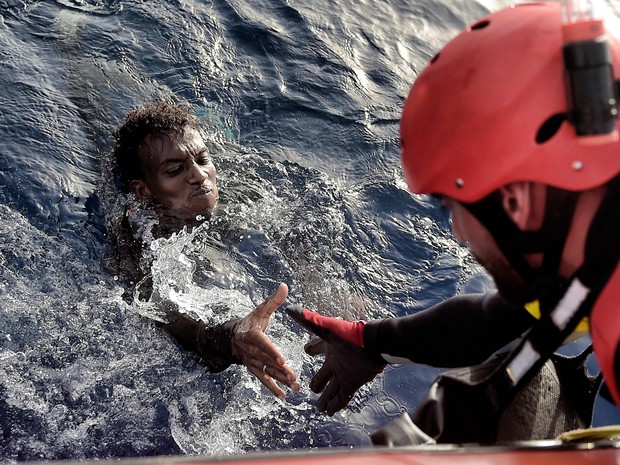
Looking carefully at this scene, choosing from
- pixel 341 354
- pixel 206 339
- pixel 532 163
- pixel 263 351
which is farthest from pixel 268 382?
pixel 532 163

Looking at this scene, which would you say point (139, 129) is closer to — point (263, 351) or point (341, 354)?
point (263, 351)

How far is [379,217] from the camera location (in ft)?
16.4

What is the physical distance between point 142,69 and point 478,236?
4.53 meters

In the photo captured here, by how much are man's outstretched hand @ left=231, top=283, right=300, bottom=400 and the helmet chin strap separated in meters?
1.25

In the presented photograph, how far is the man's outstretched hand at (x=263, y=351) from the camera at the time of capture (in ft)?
10.1

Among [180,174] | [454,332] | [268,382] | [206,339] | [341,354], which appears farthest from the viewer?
[180,174]

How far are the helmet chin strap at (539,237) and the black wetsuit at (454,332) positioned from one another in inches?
24.3

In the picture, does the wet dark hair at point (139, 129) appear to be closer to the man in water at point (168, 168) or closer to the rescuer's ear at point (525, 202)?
the man in water at point (168, 168)

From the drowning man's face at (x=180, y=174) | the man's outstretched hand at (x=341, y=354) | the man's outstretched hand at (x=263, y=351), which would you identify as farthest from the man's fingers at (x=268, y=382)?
the drowning man's face at (x=180, y=174)

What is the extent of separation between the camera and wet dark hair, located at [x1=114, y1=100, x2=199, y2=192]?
4516 mm

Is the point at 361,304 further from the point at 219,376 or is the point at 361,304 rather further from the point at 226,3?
the point at 226,3

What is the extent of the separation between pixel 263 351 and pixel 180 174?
164 cm

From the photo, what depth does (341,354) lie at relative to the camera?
3.02 m

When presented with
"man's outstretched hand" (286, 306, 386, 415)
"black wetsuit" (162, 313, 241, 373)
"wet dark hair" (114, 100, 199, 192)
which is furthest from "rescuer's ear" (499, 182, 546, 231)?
"wet dark hair" (114, 100, 199, 192)
